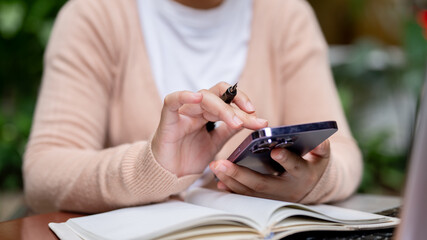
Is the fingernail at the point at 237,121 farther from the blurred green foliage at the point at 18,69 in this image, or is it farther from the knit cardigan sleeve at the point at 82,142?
the blurred green foliage at the point at 18,69

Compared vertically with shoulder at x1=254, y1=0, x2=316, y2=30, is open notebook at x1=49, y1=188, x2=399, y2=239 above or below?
below

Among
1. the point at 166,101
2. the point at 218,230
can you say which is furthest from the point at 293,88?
the point at 218,230

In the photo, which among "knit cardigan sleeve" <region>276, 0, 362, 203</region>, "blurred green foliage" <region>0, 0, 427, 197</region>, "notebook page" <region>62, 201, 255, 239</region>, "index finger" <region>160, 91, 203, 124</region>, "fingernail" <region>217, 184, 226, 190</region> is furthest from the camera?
"blurred green foliage" <region>0, 0, 427, 197</region>

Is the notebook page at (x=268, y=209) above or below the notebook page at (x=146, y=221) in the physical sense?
above

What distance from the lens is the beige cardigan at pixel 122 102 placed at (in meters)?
0.74

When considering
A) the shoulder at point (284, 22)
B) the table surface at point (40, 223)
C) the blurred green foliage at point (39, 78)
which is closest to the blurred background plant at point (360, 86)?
the blurred green foliage at point (39, 78)

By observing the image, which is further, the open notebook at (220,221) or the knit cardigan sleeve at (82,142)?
the knit cardigan sleeve at (82,142)

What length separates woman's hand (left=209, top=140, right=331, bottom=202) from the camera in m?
0.67

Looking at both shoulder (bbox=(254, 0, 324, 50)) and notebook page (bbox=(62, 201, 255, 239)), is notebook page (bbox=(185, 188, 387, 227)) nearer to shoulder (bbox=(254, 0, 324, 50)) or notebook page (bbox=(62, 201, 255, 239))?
notebook page (bbox=(62, 201, 255, 239))

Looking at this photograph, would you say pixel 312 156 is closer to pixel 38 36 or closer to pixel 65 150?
A: pixel 65 150

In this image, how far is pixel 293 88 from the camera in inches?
43.6

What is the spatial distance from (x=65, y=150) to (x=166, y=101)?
33 centimetres

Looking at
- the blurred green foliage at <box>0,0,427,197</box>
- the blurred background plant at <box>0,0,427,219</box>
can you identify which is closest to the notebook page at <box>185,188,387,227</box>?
the blurred background plant at <box>0,0,427,219</box>

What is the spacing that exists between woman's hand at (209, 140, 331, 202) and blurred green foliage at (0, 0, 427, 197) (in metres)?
1.68
